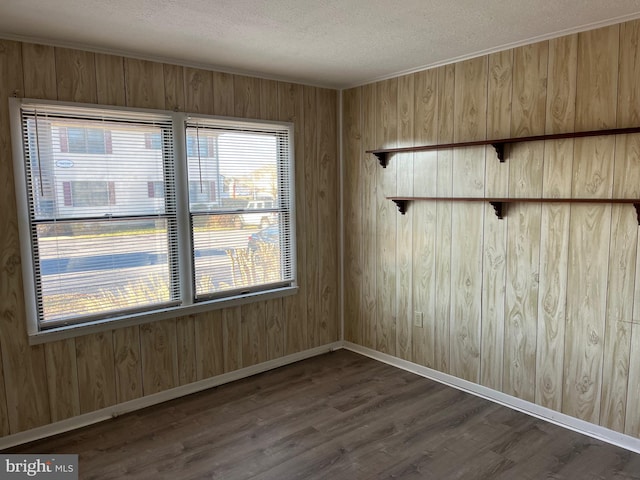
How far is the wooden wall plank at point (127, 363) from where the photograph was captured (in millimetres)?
3203

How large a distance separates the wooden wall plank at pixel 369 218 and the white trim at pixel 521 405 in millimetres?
272

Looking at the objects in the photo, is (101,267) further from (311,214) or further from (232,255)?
(311,214)

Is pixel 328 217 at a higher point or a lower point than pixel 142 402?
higher

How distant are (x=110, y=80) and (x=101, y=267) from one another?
1.26 metres

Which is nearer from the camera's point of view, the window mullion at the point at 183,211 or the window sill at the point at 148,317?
the window sill at the point at 148,317

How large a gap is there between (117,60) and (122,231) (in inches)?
45.5

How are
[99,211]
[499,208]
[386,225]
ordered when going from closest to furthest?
[99,211]
[499,208]
[386,225]

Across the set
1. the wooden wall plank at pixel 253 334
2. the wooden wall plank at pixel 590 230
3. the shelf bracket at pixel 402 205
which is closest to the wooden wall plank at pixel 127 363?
the wooden wall plank at pixel 253 334

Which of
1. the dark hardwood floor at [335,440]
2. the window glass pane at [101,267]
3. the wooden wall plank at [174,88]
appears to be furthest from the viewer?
the wooden wall plank at [174,88]

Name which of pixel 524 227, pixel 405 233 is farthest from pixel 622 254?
pixel 405 233

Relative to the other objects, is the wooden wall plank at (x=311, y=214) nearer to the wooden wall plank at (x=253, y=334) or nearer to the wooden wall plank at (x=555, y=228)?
the wooden wall plank at (x=253, y=334)

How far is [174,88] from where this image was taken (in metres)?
3.34

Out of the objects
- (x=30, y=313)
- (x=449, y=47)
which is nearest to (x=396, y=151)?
(x=449, y=47)

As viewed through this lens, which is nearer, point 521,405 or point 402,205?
point 521,405
